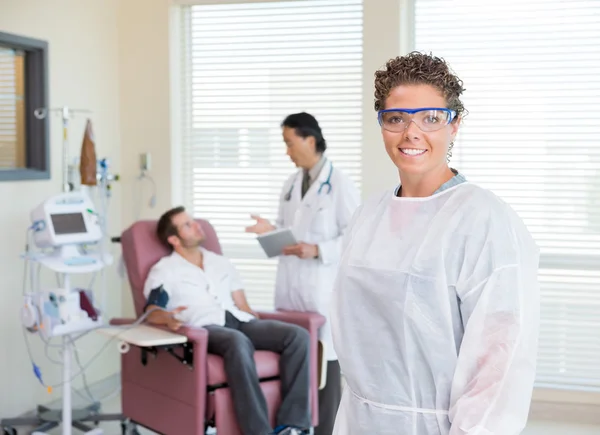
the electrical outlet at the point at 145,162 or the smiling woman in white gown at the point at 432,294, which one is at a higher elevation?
the electrical outlet at the point at 145,162

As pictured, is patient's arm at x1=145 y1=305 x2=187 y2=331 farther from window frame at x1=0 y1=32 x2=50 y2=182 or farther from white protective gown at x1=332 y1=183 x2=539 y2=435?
Result: white protective gown at x1=332 y1=183 x2=539 y2=435

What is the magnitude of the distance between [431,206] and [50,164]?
2872mm

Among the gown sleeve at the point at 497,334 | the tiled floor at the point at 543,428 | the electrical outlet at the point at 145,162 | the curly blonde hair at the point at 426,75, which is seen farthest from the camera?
the electrical outlet at the point at 145,162

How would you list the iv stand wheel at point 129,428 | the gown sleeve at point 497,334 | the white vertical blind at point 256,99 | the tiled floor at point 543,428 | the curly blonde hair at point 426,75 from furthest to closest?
the white vertical blind at point 256,99 → the tiled floor at point 543,428 → the iv stand wheel at point 129,428 → the curly blonde hair at point 426,75 → the gown sleeve at point 497,334

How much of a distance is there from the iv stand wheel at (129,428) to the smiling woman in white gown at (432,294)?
2230mm

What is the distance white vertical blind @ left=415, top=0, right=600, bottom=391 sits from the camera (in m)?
4.14

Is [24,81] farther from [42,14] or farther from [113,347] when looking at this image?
[113,347]

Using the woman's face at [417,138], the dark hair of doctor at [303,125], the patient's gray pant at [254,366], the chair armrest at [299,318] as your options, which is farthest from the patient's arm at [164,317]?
the woman's face at [417,138]

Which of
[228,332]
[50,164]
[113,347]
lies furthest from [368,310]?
[113,347]

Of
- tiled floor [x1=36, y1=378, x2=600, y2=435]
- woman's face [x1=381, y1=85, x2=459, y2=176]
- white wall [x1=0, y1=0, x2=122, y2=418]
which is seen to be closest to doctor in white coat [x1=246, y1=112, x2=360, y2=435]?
tiled floor [x1=36, y1=378, x2=600, y2=435]

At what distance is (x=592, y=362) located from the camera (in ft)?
13.7

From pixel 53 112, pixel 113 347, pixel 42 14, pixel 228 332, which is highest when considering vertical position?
pixel 42 14

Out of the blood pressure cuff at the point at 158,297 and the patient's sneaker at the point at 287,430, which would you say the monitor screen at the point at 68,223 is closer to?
the blood pressure cuff at the point at 158,297

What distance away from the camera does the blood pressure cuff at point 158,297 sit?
11.6 feet
